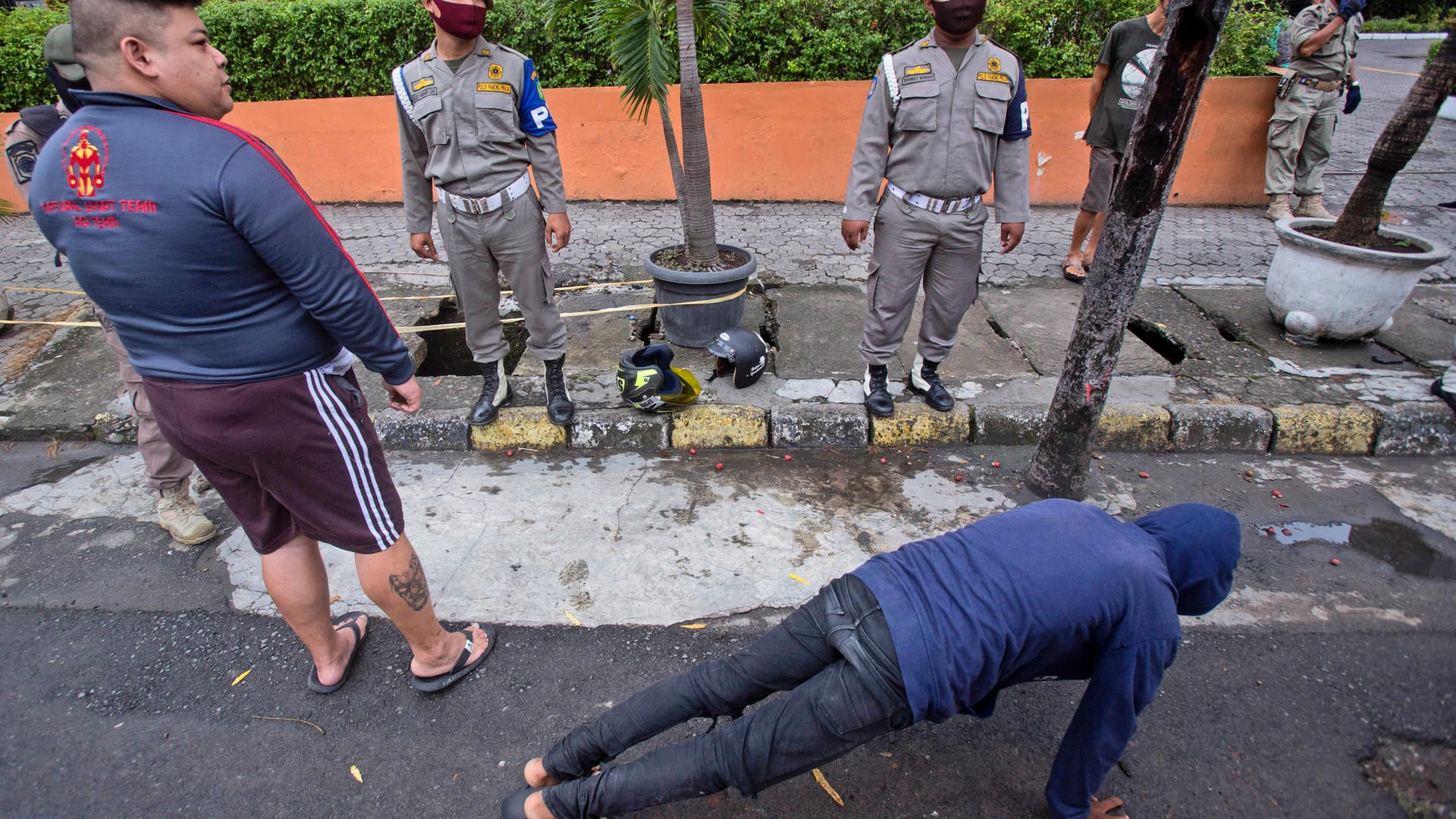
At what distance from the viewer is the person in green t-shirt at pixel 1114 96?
484cm

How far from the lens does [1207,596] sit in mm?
1857

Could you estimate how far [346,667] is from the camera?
8.52 ft

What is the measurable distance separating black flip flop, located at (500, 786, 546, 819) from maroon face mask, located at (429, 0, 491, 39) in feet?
9.74

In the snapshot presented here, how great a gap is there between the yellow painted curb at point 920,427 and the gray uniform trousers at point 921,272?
298 mm

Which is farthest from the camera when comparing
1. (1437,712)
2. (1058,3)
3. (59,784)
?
(1058,3)

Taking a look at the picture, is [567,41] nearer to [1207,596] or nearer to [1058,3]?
[1058,3]

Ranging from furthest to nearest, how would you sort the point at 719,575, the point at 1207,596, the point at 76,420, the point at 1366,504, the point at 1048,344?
the point at 1048,344, the point at 76,420, the point at 1366,504, the point at 719,575, the point at 1207,596

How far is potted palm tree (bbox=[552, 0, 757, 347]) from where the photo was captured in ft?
14.1

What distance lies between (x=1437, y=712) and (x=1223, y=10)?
8.10ft

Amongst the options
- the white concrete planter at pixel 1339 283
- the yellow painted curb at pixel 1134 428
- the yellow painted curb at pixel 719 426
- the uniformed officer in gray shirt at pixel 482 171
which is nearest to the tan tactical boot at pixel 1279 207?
the white concrete planter at pixel 1339 283

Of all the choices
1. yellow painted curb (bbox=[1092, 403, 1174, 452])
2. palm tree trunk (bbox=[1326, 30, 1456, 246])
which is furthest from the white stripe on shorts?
palm tree trunk (bbox=[1326, 30, 1456, 246])

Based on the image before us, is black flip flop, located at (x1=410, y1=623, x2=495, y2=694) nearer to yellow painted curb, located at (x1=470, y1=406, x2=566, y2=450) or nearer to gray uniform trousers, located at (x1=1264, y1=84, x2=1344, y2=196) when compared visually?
yellow painted curb, located at (x1=470, y1=406, x2=566, y2=450)

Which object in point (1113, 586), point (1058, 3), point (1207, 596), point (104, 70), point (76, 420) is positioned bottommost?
point (76, 420)

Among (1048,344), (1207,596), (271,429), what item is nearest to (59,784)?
(271,429)
